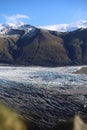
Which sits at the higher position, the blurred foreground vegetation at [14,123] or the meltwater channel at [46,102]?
the blurred foreground vegetation at [14,123]

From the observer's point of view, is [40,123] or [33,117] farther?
[33,117]

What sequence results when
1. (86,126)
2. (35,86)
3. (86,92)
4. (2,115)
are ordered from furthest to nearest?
(35,86), (86,92), (86,126), (2,115)

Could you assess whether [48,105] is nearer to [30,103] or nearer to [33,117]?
[30,103]

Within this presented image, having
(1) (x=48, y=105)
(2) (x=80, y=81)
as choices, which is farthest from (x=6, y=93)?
(2) (x=80, y=81)

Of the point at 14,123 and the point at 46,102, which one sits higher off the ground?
the point at 14,123

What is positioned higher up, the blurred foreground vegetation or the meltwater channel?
the blurred foreground vegetation

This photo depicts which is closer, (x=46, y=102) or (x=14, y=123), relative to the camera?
(x=14, y=123)

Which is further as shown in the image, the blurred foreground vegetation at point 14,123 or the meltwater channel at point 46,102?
the meltwater channel at point 46,102

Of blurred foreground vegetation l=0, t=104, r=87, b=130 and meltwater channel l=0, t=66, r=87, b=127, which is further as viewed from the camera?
meltwater channel l=0, t=66, r=87, b=127

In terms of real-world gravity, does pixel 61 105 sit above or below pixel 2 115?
below

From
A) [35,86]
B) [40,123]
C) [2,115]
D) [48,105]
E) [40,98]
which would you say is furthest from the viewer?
[35,86]
